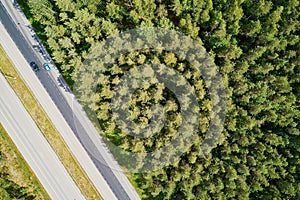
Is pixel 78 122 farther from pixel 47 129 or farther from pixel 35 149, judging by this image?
pixel 35 149

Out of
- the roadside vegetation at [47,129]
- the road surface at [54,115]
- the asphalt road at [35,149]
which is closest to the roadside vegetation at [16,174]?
the asphalt road at [35,149]

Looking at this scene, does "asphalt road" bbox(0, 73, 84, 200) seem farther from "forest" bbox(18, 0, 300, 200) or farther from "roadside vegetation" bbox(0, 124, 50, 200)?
"forest" bbox(18, 0, 300, 200)

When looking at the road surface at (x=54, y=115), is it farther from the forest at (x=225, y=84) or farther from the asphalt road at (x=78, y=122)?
the forest at (x=225, y=84)

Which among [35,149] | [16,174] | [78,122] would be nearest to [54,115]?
[78,122]

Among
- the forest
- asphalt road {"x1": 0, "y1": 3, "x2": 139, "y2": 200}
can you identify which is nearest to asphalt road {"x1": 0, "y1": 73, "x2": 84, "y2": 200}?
asphalt road {"x1": 0, "y1": 3, "x2": 139, "y2": 200}

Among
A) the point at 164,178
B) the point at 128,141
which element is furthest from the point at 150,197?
the point at 128,141
